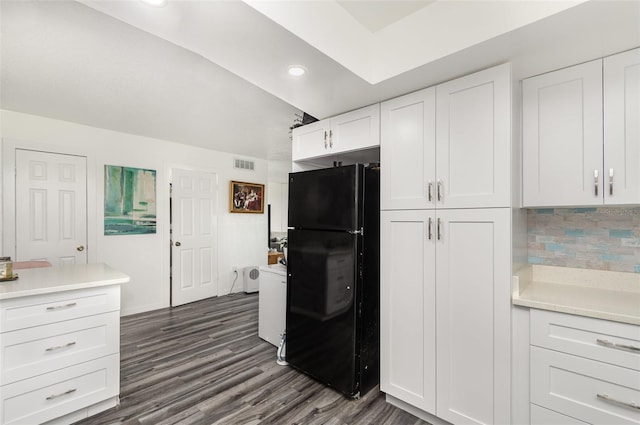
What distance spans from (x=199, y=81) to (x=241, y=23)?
1276 mm

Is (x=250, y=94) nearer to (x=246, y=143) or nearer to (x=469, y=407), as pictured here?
(x=246, y=143)

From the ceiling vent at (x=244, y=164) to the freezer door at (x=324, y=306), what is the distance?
9.84 ft

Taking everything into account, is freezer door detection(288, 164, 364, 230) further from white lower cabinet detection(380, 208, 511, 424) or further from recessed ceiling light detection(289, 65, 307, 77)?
recessed ceiling light detection(289, 65, 307, 77)

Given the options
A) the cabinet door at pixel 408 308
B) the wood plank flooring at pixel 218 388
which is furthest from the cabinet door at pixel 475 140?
the wood plank flooring at pixel 218 388

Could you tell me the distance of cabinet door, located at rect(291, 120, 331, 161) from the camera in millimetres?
2438

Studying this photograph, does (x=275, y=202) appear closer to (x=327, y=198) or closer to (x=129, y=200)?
(x=129, y=200)

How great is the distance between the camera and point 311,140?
8.38ft

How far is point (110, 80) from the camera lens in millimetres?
2338

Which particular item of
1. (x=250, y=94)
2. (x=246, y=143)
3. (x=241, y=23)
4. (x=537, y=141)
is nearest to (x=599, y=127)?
(x=537, y=141)

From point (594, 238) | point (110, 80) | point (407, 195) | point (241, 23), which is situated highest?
point (110, 80)

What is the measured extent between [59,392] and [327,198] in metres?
2.07

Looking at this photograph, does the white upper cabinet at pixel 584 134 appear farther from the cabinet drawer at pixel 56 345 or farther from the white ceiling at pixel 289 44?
the cabinet drawer at pixel 56 345

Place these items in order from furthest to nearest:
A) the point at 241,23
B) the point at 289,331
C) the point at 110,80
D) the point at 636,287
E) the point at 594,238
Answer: the point at 289,331 → the point at 110,80 → the point at 594,238 → the point at 636,287 → the point at 241,23

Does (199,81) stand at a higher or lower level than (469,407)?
higher
